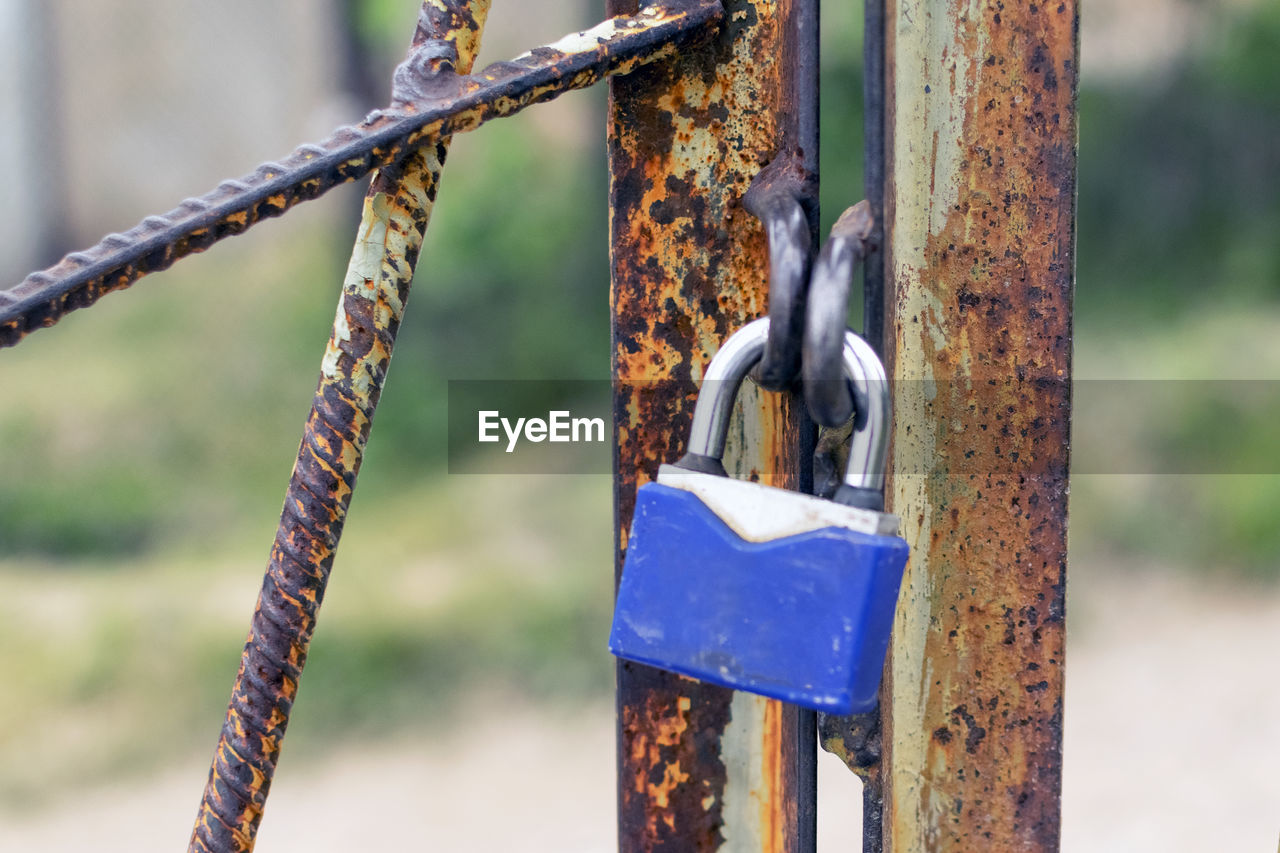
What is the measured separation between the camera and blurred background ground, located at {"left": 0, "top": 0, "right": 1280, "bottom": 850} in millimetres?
2730

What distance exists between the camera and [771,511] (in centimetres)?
35

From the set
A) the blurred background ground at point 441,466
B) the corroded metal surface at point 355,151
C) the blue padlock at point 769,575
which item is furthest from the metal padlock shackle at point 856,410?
the blurred background ground at point 441,466

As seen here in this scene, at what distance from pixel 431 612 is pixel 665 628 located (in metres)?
2.90

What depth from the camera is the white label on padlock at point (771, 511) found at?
34 cm

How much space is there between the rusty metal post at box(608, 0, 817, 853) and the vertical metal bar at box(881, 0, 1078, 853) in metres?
0.04

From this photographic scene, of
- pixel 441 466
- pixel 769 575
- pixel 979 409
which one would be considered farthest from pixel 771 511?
pixel 441 466

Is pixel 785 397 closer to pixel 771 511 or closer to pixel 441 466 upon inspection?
pixel 771 511

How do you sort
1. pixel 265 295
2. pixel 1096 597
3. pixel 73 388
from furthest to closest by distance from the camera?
pixel 265 295 < pixel 73 388 < pixel 1096 597

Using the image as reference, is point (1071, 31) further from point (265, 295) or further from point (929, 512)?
point (265, 295)

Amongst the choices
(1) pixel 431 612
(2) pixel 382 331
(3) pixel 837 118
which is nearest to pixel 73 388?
(1) pixel 431 612

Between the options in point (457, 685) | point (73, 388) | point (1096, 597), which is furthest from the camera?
point (73, 388)

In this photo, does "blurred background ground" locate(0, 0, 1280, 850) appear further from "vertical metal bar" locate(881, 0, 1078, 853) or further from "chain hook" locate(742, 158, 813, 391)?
"chain hook" locate(742, 158, 813, 391)

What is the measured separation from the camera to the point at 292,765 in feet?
9.04

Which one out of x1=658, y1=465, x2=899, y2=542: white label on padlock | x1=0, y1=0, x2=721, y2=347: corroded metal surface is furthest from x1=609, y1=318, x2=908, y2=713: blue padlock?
x1=0, y1=0, x2=721, y2=347: corroded metal surface
